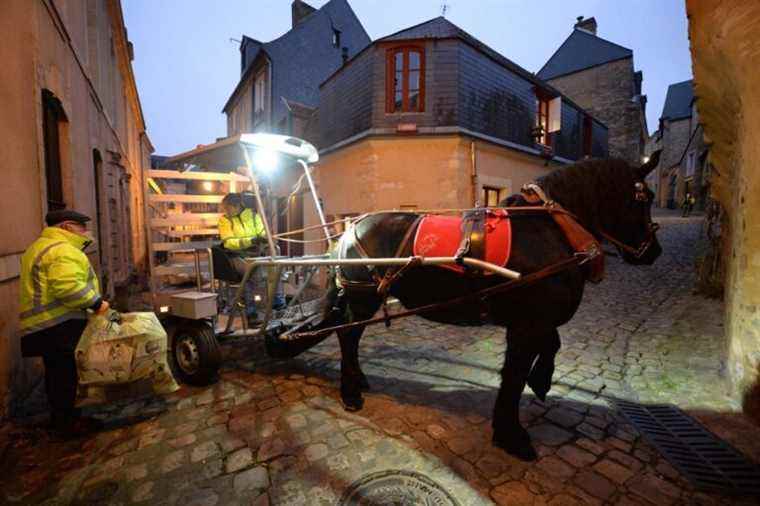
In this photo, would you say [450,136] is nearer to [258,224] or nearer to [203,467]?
[258,224]

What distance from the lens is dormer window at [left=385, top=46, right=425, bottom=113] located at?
9.27m

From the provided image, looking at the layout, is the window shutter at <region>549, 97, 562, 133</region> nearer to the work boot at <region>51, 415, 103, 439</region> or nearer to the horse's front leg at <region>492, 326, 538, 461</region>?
the horse's front leg at <region>492, 326, 538, 461</region>

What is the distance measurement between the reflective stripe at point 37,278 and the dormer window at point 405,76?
8.33 meters

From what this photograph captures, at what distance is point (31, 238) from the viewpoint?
370 cm

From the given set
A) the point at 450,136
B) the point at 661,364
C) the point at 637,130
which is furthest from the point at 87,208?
the point at 637,130

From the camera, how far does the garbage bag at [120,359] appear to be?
264 centimetres

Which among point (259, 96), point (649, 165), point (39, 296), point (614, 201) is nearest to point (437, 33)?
point (649, 165)

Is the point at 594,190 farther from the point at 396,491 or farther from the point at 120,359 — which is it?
the point at 120,359

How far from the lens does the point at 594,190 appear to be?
2.80 meters

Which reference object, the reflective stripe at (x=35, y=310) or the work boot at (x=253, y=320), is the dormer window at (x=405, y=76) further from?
the reflective stripe at (x=35, y=310)

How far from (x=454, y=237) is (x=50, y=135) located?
20.3 feet

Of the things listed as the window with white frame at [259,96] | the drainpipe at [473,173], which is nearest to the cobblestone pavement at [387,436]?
the drainpipe at [473,173]

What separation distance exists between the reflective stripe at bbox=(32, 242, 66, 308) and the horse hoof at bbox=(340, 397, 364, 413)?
2.66 metres

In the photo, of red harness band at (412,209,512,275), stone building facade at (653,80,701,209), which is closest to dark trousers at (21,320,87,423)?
red harness band at (412,209,512,275)
